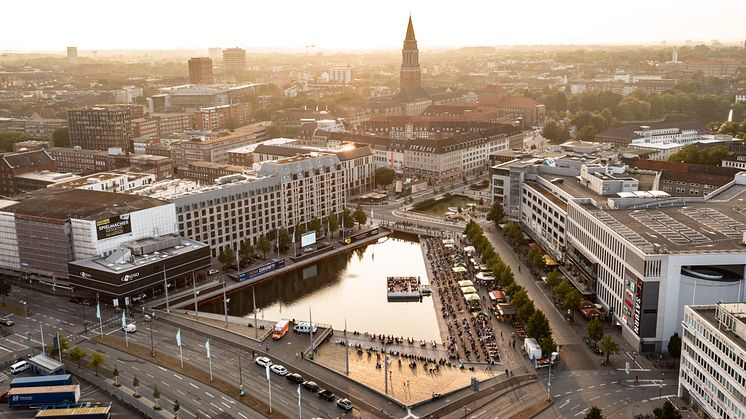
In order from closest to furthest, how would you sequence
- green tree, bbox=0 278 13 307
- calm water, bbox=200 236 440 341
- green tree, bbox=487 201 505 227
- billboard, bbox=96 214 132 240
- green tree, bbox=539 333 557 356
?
green tree, bbox=539 333 557 356 → calm water, bbox=200 236 440 341 → green tree, bbox=0 278 13 307 → billboard, bbox=96 214 132 240 → green tree, bbox=487 201 505 227

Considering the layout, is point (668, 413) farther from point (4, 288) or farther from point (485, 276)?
point (4, 288)

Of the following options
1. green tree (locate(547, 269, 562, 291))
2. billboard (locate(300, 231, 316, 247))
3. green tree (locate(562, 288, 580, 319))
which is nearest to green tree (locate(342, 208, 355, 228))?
billboard (locate(300, 231, 316, 247))

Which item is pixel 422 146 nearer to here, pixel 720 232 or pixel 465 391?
pixel 720 232

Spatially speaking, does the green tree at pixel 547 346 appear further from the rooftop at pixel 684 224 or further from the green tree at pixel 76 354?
the green tree at pixel 76 354

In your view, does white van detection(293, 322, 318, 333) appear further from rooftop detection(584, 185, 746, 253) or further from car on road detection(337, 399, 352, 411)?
rooftop detection(584, 185, 746, 253)

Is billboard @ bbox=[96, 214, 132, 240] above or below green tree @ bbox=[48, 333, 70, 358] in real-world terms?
above

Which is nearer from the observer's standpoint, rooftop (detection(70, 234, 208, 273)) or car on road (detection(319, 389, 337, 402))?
car on road (detection(319, 389, 337, 402))

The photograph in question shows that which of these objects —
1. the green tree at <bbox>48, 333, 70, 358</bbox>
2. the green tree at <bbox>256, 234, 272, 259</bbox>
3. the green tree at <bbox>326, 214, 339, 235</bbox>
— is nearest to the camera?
the green tree at <bbox>48, 333, 70, 358</bbox>

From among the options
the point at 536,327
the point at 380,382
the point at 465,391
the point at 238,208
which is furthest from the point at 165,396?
the point at 238,208
